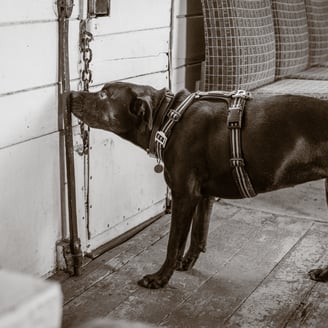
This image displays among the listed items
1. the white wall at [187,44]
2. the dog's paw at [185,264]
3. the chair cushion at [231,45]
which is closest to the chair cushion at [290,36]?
the chair cushion at [231,45]

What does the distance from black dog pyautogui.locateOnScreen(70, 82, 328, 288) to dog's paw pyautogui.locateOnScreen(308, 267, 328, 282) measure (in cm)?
56

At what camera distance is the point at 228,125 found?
2572mm

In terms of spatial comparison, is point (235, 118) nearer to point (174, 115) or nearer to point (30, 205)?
point (174, 115)

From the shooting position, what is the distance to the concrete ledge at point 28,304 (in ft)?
2.20

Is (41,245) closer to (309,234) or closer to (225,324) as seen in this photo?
(225,324)

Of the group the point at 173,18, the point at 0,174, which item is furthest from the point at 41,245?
the point at 173,18

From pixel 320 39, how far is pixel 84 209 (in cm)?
280

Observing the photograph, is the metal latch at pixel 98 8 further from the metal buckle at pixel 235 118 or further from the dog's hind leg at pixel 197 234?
the dog's hind leg at pixel 197 234

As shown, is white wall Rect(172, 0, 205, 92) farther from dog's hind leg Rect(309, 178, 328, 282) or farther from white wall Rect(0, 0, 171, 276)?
dog's hind leg Rect(309, 178, 328, 282)

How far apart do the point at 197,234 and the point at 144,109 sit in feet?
2.42

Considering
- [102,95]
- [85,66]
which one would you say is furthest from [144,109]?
Result: [85,66]

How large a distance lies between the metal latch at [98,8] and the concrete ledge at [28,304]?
2278 mm

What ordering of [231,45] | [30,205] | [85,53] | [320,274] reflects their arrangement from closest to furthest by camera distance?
[30,205] < [85,53] < [320,274] < [231,45]

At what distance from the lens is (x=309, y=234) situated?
11.7 feet
